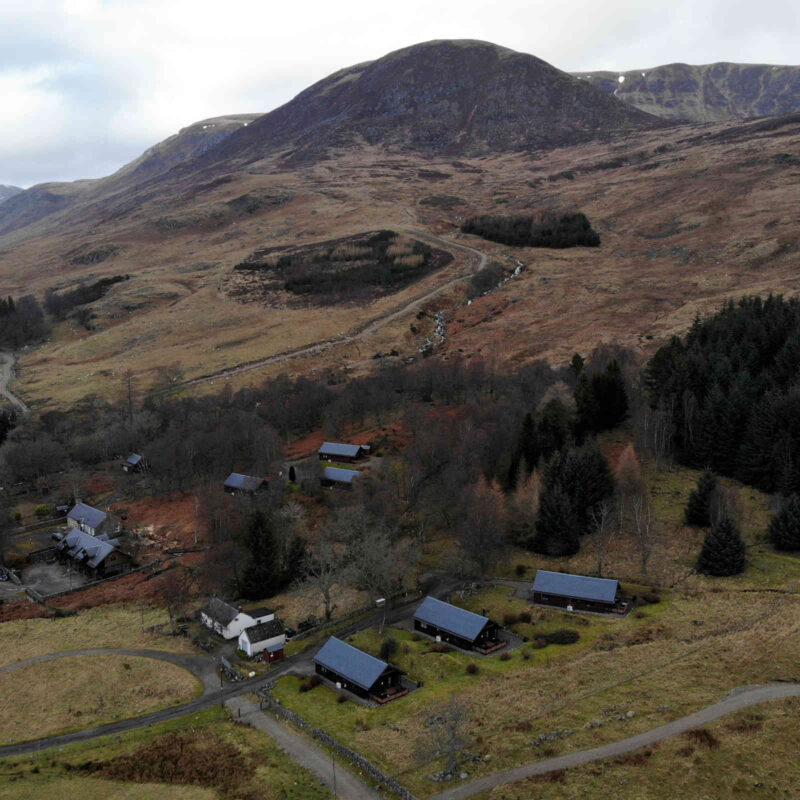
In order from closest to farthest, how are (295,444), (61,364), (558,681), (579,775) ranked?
(579,775) < (558,681) < (295,444) < (61,364)

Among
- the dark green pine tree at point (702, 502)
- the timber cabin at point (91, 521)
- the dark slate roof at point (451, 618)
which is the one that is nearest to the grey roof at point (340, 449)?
the timber cabin at point (91, 521)

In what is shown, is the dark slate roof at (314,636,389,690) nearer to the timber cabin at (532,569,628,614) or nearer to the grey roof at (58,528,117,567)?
the timber cabin at (532,569,628,614)

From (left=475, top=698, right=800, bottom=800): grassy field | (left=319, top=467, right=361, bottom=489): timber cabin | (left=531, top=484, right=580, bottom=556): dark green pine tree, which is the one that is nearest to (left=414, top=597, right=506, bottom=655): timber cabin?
(left=531, top=484, right=580, bottom=556): dark green pine tree

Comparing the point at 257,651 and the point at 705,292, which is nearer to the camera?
the point at 257,651

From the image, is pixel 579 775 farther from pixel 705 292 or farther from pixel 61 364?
pixel 61 364

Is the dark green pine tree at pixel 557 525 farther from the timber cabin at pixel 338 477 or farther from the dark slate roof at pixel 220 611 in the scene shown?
the dark slate roof at pixel 220 611

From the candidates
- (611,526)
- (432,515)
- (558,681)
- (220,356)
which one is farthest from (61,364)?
(558,681)
